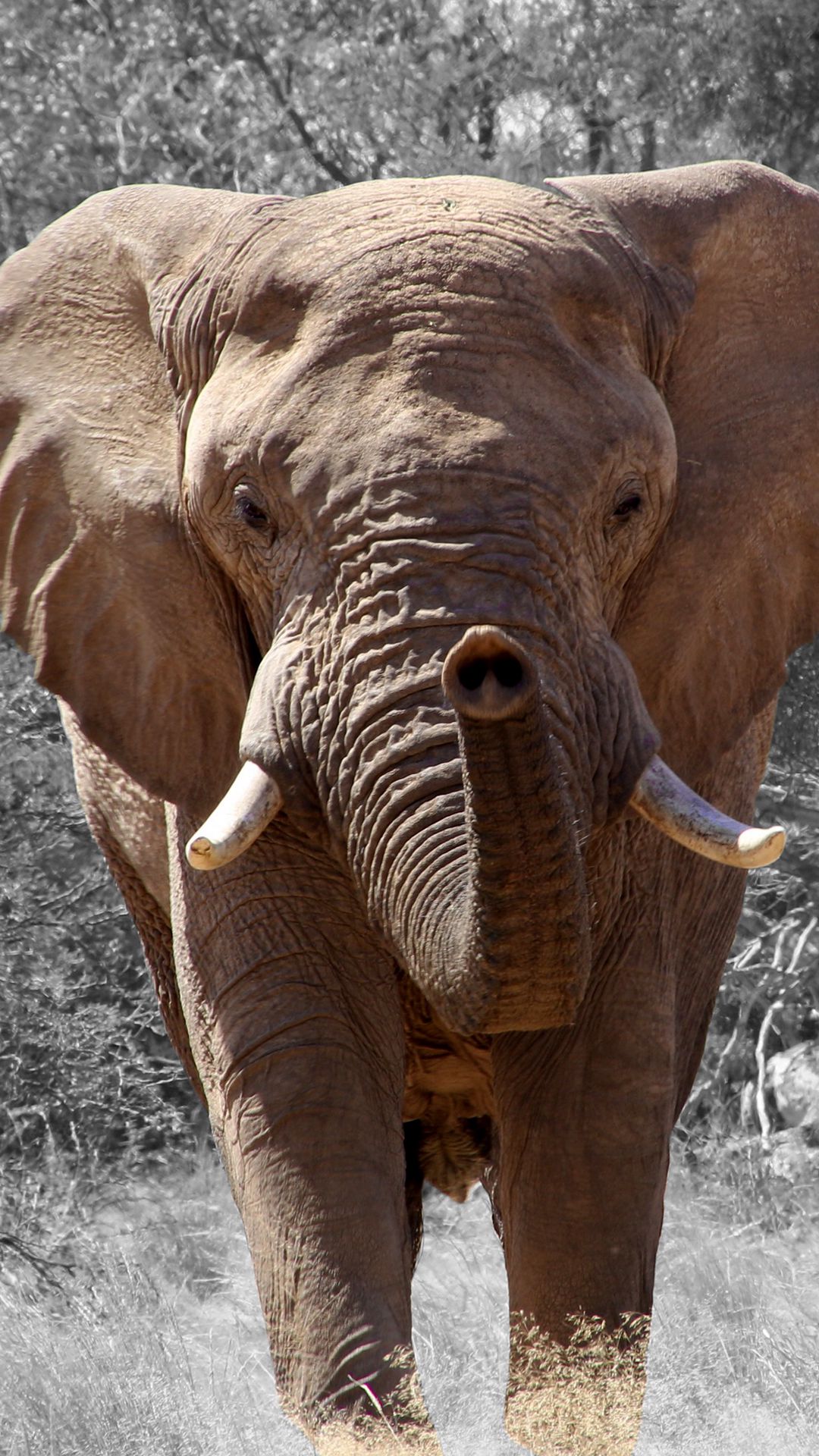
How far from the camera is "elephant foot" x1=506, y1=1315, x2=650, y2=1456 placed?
10.9 feet

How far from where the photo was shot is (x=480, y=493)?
9.16ft

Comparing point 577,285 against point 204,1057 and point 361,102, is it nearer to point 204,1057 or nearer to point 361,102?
point 204,1057

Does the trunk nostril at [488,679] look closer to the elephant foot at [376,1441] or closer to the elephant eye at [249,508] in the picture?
the elephant eye at [249,508]

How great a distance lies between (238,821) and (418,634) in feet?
1.14

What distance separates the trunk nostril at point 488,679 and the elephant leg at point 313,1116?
0.94 meters

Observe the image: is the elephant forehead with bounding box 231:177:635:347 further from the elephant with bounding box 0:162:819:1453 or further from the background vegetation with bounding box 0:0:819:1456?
the background vegetation with bounding box 0:0:819:1456

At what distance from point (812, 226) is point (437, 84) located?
151 inches

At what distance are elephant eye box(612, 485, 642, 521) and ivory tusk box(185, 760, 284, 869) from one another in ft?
2.03

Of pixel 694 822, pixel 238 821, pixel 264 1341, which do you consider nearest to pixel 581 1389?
pixel 694 822

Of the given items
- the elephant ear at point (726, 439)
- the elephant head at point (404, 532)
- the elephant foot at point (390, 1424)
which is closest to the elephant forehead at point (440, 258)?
the elephant head at point (404, 532)

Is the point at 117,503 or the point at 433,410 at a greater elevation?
the point at 433,410

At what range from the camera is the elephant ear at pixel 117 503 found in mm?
3309

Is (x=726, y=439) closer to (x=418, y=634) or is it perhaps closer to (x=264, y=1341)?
(x=418, y=634)

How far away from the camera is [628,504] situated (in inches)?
119
